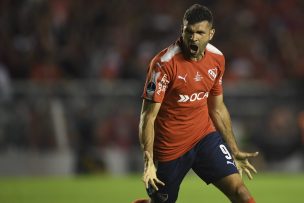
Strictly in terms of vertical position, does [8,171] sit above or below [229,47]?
below

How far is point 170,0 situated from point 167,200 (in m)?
11.3

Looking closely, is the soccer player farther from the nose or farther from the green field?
the green field

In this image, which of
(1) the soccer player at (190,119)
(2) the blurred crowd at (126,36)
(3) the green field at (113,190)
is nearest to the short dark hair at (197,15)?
(1) the soccer player at (190,119)

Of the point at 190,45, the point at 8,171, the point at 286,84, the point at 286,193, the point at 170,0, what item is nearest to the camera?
the point at 190,45

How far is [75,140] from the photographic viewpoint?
15703 mm

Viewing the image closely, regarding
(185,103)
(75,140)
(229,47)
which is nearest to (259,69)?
(229,47)

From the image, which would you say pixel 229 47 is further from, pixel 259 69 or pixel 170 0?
pixel 170 0

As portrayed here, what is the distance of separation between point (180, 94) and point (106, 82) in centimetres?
861

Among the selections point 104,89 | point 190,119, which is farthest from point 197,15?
point 104,89

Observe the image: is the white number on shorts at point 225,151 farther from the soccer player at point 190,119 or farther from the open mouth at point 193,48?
the open mouth at point 193,48

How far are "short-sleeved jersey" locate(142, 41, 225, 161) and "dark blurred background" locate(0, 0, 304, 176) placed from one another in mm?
7822

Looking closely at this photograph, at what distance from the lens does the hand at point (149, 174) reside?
696 centimetres

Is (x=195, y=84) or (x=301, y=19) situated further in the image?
(x=301, y=19)

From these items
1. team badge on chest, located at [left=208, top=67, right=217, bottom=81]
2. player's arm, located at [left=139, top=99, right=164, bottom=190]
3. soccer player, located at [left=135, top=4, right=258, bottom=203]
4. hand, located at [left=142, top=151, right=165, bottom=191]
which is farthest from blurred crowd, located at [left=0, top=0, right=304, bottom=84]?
hand, located at [left=142, top=151, right=165, bottom=191]
